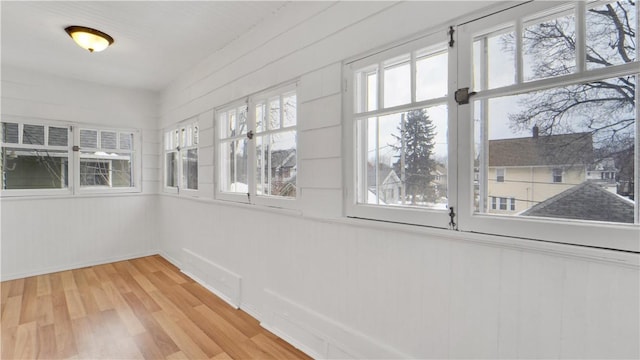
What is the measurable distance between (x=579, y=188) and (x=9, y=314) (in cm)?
452

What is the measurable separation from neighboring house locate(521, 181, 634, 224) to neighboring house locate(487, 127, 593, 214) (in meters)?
0.03

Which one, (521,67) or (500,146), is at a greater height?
(521,67)

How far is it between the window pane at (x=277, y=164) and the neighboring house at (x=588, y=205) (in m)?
1.65

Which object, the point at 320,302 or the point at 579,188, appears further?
the point at 320,302

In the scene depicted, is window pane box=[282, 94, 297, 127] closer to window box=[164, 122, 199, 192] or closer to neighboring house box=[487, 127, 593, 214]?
neighboring house box=[487, 127, 593, 214]

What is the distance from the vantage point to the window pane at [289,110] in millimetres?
2344

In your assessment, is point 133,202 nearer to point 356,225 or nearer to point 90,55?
point 90,55

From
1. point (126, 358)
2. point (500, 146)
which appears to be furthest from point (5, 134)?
point (500, 146)

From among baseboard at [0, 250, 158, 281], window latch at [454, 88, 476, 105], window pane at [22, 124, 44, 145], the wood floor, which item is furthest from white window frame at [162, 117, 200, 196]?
window latch at [454, 88, 476, 105]

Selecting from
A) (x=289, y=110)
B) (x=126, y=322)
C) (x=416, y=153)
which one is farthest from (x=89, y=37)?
(x=416, y=153)

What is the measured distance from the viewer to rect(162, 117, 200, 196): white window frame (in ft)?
12.5

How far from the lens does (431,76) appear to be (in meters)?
1.53

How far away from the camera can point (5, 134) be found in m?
3.70

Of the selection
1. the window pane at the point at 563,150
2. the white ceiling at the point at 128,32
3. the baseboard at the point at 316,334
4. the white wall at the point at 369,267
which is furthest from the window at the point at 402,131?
the white ceiling at the point at 128,32
